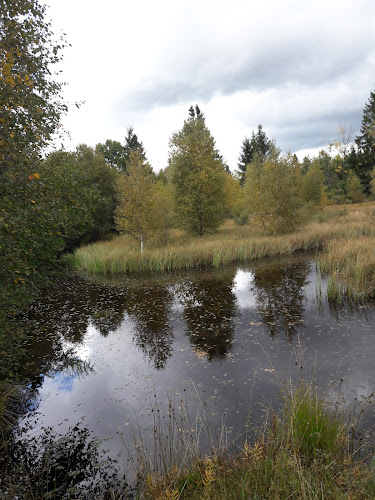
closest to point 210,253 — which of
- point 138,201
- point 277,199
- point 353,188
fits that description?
point 138,201

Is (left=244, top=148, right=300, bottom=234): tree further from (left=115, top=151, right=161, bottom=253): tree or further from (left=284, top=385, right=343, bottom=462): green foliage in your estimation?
(left=284, top=385, right=343, bottom=462): green foliage

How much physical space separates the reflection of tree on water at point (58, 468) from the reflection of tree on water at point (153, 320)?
7.80 ft

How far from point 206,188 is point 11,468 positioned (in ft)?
70.1

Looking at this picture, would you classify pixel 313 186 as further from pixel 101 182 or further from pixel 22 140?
pixel 22 140

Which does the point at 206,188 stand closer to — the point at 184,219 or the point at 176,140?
the point at 184,219

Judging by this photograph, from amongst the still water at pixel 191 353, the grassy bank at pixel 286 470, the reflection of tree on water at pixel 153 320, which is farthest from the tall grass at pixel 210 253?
the grassy bank at pixel 286 470

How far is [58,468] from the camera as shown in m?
3.85

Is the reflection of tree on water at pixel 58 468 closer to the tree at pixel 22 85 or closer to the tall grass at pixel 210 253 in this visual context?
the tree at pixel 22 85

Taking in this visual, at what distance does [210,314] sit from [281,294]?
2.88 m

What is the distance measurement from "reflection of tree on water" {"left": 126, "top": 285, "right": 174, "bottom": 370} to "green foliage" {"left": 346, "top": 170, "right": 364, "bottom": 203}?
121 ft

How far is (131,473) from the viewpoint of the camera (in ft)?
12.2

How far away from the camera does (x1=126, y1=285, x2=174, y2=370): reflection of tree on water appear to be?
23.7 ft

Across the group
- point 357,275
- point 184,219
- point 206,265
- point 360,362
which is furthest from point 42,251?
point 184,219

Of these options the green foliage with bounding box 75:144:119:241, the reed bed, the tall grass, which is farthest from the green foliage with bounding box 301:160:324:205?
the reed bed
